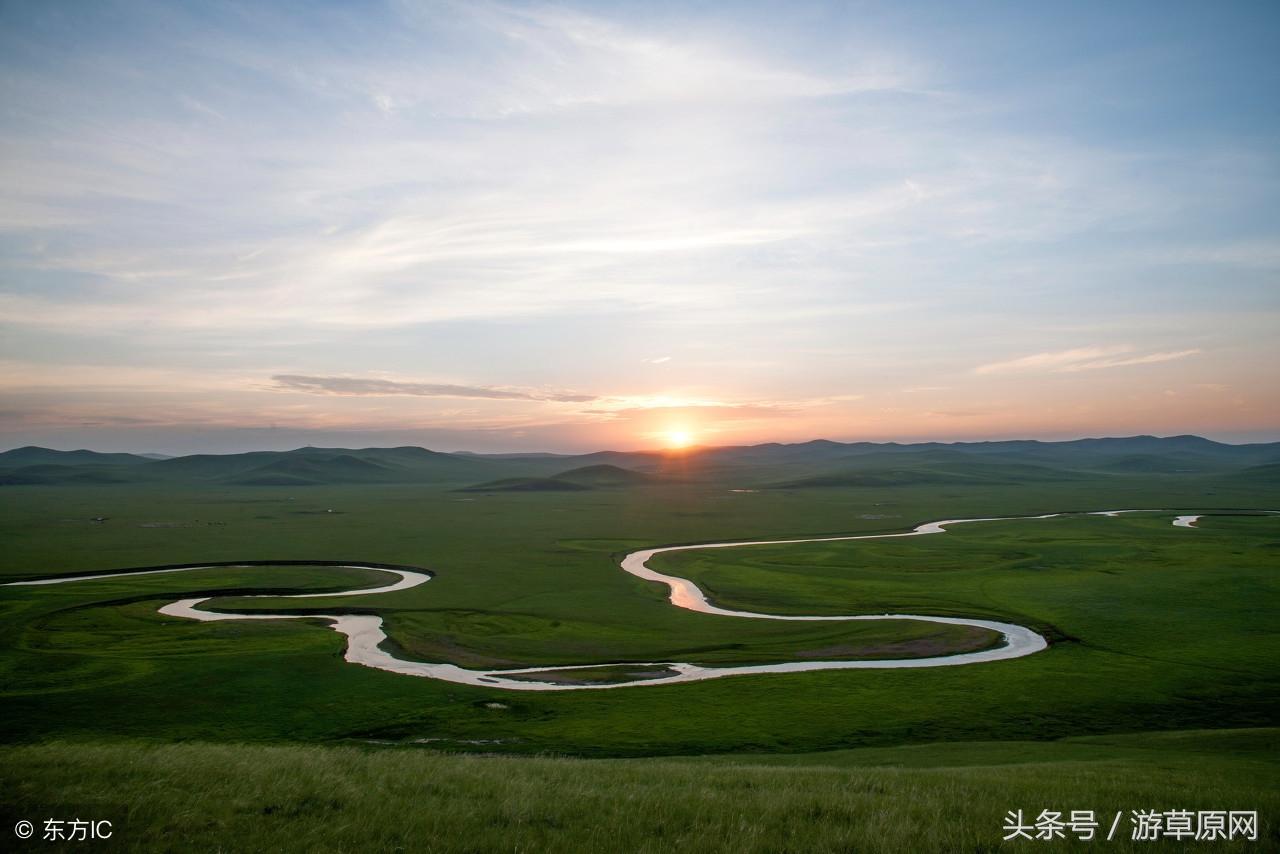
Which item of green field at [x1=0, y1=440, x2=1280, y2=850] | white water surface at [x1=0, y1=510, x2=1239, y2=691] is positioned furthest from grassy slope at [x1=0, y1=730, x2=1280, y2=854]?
white water surface at [x1=0, y1=510, x2=1239, y2=691]

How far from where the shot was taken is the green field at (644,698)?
1327 centimetres

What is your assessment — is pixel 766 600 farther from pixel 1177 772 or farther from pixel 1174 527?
pixel 1174 527

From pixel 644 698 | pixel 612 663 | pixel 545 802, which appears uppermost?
pixel 545 802

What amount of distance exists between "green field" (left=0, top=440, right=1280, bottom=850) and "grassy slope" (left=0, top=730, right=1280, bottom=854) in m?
0.09

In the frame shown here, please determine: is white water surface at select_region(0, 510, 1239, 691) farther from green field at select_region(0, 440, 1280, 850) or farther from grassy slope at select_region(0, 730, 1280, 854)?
grassy slope at select_region(0, 730, 1280, 854)

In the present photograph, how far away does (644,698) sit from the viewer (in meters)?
38.8

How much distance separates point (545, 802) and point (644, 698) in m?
26.0

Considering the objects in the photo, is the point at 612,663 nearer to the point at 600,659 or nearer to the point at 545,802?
the point at 600,659

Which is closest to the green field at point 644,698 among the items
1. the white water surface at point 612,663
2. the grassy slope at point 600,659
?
the grassy slope at point 600,659

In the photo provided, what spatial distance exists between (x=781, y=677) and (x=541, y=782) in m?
29.1

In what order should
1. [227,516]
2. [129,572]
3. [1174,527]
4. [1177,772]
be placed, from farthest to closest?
[227,516] → [1174,527] → [129,572] → [1177,772]

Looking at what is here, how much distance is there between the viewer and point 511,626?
56.5 meters

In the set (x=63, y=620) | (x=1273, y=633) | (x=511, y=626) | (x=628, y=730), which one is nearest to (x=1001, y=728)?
(x=628, y=730)

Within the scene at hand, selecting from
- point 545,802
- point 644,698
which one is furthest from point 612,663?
point 545,802
